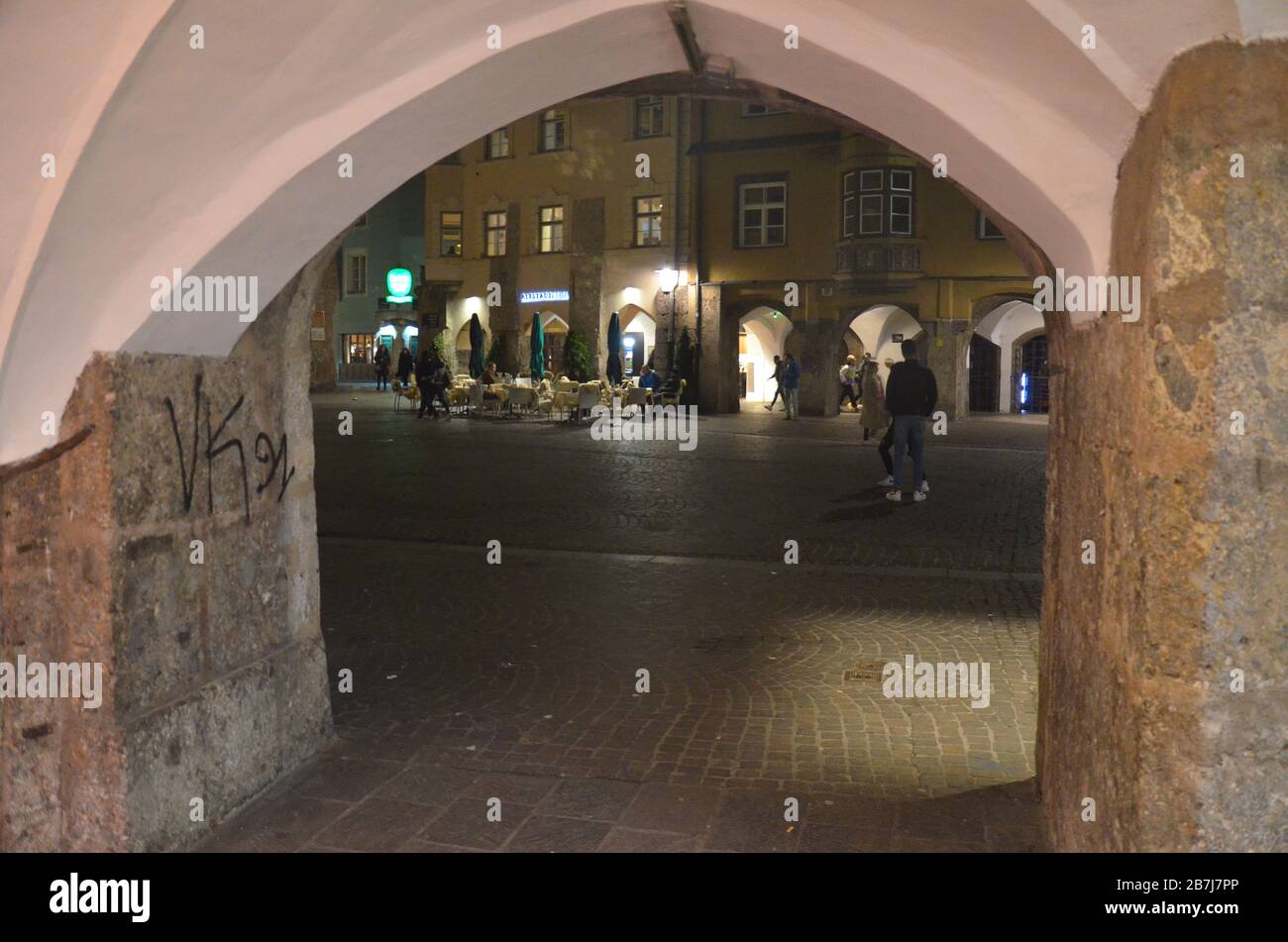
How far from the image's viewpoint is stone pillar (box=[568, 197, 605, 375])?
36.8 m

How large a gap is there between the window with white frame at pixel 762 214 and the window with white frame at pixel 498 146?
374 inches

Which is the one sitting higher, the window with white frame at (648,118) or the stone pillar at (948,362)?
the window with white frame at (648,118)

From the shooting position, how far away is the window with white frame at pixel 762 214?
33281 millimetres

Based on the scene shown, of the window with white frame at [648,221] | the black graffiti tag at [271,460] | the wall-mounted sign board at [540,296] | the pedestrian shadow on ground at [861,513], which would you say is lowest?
the pedestrian shadow on ground at [861,513]

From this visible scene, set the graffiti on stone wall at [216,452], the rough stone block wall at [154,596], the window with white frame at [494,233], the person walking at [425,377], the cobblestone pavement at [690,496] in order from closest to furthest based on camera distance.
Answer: the rough stone block wall at [154,596] → the graffiti on stone wall at [216,452] → the cobblestone pavement at [690,496] → the person walking at [425,377] → the window with white frame at [494,233]

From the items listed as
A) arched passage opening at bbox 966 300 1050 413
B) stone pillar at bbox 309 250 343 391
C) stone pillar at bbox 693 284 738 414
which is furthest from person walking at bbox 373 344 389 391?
arched passage opening at bbox 966 300 1050 413

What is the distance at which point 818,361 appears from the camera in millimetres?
32062

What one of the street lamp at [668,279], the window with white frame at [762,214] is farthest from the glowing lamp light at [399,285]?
the window with white frame at [762,214]

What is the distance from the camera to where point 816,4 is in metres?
3.47

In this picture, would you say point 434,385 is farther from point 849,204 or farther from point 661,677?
point 661,677

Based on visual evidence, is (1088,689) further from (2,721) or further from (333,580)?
(333,580)

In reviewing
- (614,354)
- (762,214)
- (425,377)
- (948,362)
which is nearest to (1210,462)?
(425,377)

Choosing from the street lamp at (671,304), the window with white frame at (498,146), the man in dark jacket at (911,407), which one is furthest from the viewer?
the window with white frame at (498,146)

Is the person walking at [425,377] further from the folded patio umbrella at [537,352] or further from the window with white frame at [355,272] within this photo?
the window with white frame at [355,272]
